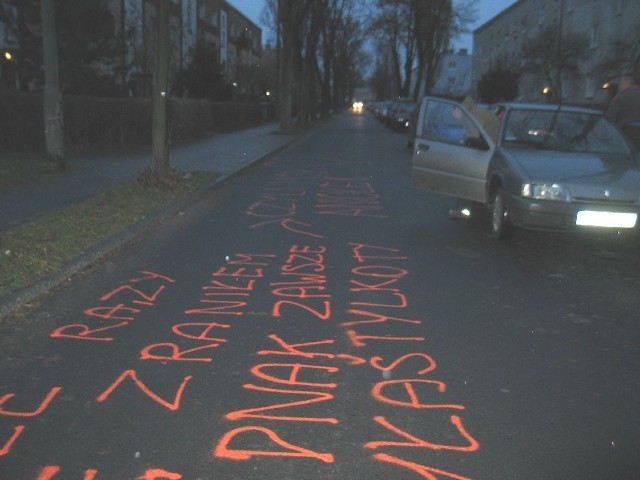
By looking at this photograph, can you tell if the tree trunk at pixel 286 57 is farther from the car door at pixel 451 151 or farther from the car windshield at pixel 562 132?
the car windshield at pixel 562 132

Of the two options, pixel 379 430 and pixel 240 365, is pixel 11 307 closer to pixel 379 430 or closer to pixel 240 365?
pixel 240 365

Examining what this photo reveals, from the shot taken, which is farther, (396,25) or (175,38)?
(396,25)

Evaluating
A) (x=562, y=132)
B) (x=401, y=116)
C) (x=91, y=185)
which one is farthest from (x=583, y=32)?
(x=91, y=185)

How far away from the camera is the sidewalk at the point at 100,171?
1012 cm

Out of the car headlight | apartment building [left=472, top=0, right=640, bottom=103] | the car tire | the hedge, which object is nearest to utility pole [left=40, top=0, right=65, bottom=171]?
the hedge

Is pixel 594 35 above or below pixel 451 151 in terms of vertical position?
above

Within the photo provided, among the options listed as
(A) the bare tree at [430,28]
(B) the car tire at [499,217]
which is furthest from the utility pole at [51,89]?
(A) the bare tree at [430,28]

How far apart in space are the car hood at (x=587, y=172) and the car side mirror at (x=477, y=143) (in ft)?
1.64

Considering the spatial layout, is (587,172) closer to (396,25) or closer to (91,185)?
(91,185)

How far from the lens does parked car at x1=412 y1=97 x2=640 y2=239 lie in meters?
7.57

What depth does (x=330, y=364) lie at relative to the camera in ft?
15.1

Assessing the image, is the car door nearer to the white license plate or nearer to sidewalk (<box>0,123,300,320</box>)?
the white license plate

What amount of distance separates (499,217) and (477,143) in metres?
1.10

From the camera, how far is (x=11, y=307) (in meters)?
5.61
